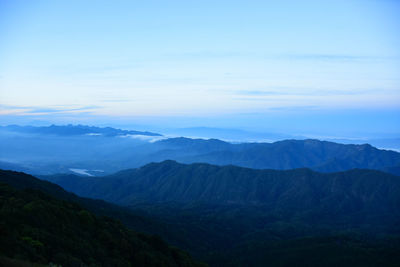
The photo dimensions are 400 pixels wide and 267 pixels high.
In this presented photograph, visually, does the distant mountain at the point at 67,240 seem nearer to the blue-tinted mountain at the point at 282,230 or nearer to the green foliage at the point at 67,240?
the green foliage at the point at 67,240

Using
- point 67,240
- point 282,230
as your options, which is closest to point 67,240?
point 67,240

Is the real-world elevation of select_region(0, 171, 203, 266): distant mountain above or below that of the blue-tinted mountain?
above

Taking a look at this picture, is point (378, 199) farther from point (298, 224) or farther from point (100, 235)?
point (100, 235)

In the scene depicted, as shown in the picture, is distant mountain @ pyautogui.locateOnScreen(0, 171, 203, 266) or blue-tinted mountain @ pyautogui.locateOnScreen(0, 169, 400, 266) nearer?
distant mountain @ pyautogui.locateOnScreen(0, 171, 203, 266)

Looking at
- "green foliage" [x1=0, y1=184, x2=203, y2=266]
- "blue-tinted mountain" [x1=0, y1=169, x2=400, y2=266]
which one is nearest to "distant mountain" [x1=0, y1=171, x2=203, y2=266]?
"green foliage" [x1=0, y1=184, x2=203, y2=266]

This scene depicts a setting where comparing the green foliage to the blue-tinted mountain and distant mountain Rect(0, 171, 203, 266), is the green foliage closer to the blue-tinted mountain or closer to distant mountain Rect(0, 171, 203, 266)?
distant mountain Rect(0, 171, 203, 266)

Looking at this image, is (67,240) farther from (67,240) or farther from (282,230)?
(282,230)

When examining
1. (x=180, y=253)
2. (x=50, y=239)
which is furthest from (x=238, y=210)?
(x=50, y=239)

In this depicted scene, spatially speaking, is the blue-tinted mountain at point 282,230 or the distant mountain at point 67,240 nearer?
the distant mountain at point 67,240

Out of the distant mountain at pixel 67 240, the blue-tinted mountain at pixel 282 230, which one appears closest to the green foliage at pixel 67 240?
the distant mountain at pixel 67 240
